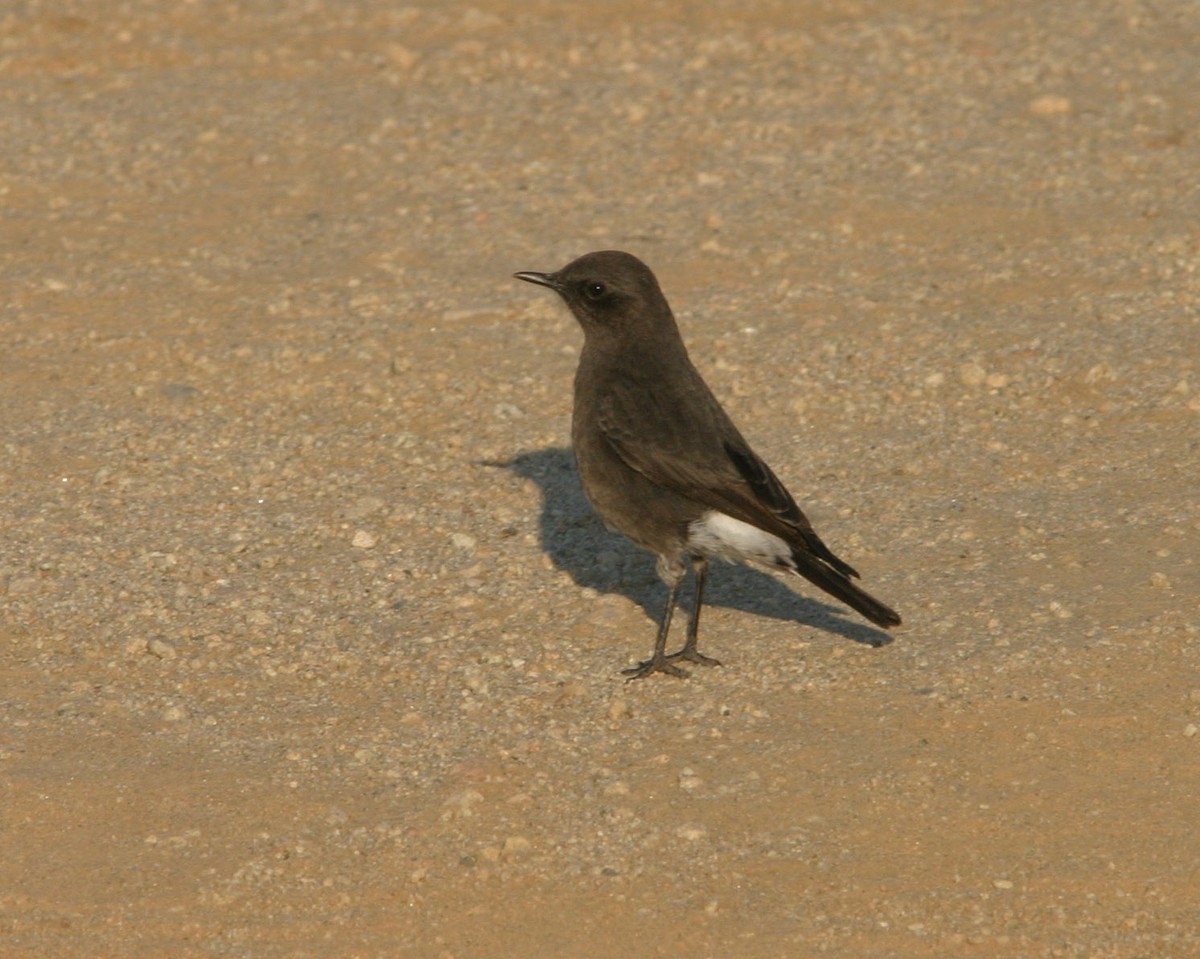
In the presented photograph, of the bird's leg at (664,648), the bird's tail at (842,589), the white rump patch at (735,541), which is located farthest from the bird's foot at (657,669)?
the bird's tail at (842,589)

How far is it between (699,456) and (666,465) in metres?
0.14

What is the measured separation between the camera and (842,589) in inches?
281

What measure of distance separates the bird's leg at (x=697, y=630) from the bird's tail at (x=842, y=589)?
0.51m

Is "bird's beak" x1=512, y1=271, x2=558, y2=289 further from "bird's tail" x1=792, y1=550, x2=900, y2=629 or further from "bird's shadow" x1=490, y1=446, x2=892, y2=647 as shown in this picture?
"bird's tail" x1=792, y1=550, x2=900, y2=629

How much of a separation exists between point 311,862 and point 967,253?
6276mm

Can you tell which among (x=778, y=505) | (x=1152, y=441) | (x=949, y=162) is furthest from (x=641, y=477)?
(x=949, y=162)

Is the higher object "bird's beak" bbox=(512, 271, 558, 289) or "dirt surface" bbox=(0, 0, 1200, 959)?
"bird's beak" bbox=(512, 271, 558, 289)

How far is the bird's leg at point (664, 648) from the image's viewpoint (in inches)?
289

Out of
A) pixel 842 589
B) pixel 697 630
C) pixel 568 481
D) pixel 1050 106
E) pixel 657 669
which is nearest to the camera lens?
pixel 842 589

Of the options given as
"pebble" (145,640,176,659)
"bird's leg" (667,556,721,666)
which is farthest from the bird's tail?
"pebble" (145,640,176,659)

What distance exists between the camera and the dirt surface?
20.3 feet

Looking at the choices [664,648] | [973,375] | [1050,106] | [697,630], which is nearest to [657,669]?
[664,648]

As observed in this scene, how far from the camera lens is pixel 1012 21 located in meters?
14.1

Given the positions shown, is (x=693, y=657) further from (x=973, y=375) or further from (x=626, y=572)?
(x=973, y=375)
